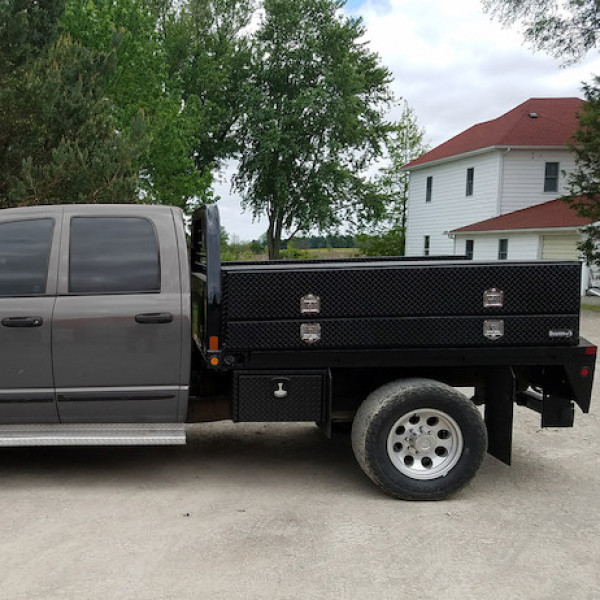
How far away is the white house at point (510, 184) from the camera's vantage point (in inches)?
1148

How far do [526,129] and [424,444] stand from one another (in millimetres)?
29957

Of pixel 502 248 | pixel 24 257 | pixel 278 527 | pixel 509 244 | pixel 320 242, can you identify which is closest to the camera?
pixel 278 527

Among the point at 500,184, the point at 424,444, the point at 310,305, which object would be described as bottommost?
the point at 424,444

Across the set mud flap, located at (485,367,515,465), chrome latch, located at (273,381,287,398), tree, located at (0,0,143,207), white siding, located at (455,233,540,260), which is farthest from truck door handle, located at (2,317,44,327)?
white siding, located at (455,233,540,260)

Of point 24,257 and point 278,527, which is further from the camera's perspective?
point 24,257

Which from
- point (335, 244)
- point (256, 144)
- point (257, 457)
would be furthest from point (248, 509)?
point (335, 244)

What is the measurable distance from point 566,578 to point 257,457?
9.13 feet

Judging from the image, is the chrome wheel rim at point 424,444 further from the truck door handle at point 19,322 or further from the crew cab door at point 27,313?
the truck door handle at point 19,322

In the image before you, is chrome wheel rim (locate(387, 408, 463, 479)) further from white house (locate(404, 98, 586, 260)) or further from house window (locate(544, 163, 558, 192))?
house window (locate(544, 163, 558, 192))

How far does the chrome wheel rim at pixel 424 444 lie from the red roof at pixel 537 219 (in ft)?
78.1

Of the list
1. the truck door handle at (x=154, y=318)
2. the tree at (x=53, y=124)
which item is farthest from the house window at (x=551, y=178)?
the truck door handle at (x=154, y=318)

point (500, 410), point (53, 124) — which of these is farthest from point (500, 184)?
point (500, 410)

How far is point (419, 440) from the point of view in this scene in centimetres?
503

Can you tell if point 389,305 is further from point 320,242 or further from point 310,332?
point 320,242
